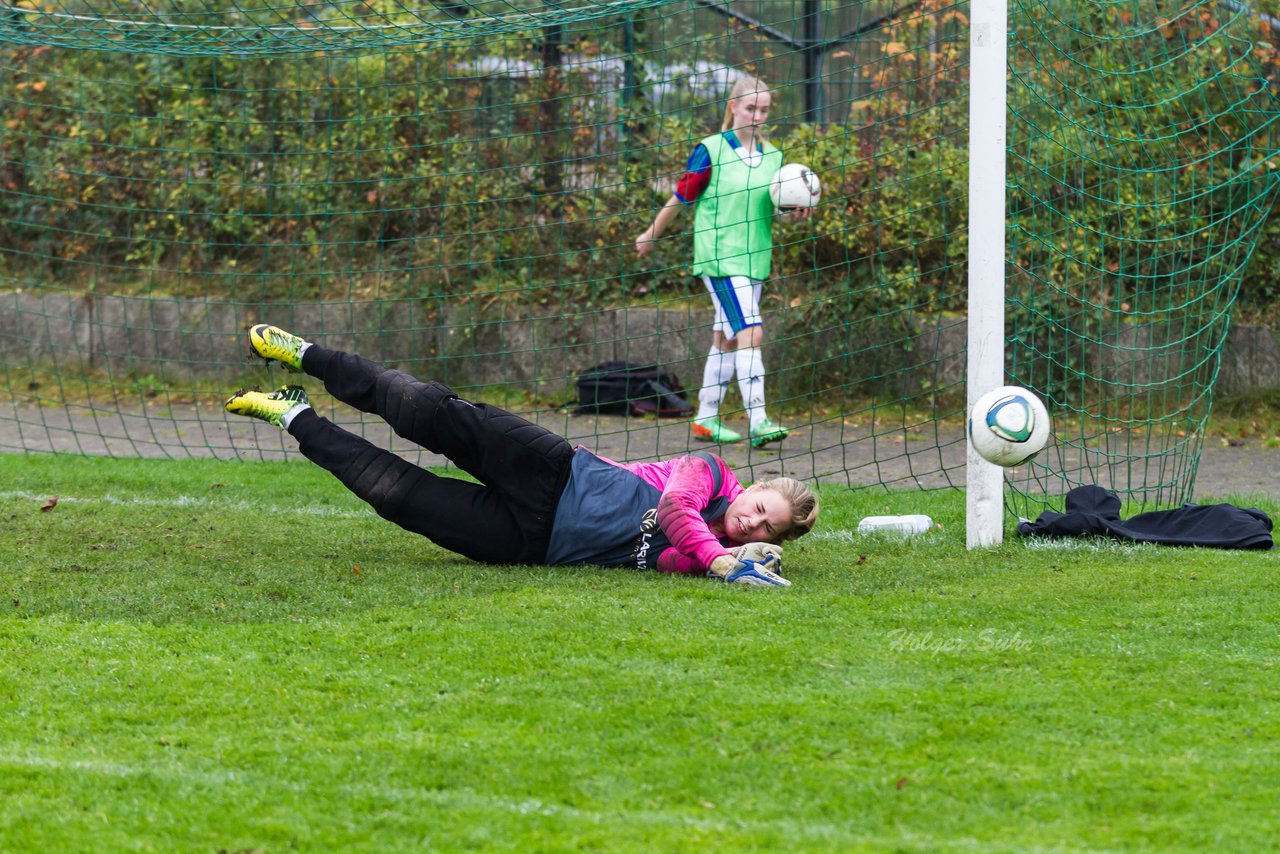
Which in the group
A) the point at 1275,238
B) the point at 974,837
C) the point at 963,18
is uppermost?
the point at 963,18

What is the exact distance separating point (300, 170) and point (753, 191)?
15.1 feet

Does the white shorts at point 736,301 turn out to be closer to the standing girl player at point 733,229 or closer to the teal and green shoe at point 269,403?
the standing girl player at point 733,229

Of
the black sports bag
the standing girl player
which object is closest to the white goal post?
the standing girl player

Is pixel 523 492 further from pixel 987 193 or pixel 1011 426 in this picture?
pixel 987 193

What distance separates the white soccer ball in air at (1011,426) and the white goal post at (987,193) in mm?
271

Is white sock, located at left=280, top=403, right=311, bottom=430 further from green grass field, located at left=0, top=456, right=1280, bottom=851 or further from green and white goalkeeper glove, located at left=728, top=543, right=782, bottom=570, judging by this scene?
green and white goalkeeper glove, located at left=728, top=543, right=782, bottom=570

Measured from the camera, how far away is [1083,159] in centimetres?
688

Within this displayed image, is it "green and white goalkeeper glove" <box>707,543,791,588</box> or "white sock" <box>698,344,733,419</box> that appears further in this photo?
"white sock" <box>698,344,733,419</box>

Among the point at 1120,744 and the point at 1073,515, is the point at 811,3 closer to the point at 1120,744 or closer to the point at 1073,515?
the point at 1073,515

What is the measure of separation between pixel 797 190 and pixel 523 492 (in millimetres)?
3526

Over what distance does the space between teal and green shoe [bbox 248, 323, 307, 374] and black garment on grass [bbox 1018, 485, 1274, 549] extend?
2.92 meters

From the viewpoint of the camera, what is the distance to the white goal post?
17.5 ft

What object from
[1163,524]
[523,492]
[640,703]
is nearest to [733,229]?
[1163,524]

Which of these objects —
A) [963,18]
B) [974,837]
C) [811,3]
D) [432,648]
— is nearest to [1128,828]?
[974,837]
